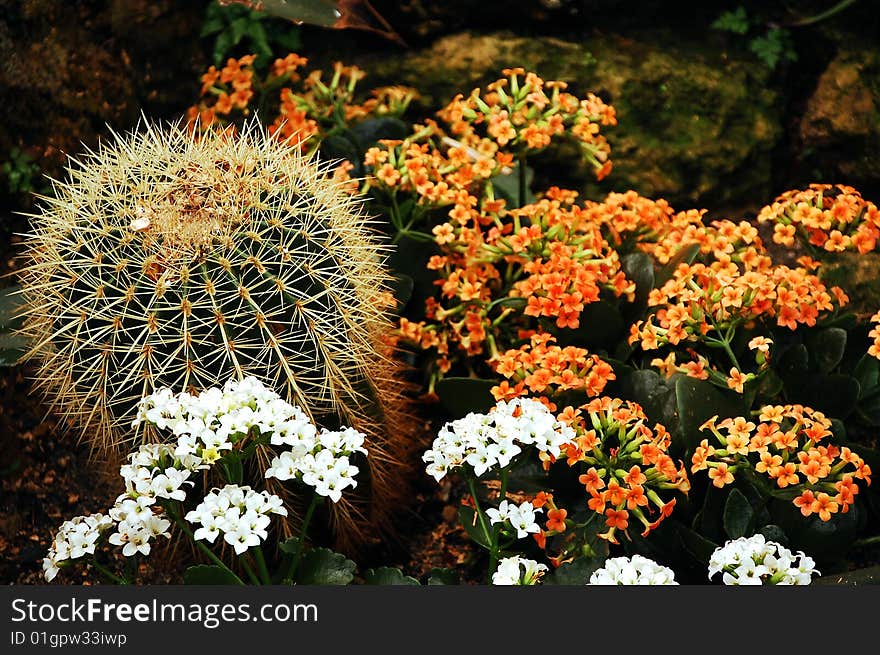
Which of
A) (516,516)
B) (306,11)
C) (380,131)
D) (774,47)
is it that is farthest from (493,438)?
(774,47)

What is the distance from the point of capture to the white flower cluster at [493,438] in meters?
2.24

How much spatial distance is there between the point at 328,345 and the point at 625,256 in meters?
1.11

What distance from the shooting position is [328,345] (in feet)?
8.30

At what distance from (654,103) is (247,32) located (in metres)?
1.63

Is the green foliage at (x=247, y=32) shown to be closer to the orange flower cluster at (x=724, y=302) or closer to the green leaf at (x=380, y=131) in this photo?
the green leaf at (x=380, y=131)

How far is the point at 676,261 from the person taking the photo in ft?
10.1

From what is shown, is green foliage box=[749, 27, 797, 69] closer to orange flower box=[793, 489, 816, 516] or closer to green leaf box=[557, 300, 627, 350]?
green leaf box=[557, 300, 627, 350]

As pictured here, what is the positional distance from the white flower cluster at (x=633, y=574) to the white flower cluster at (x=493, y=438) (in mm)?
289

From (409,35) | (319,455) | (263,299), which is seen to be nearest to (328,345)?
(263,299)

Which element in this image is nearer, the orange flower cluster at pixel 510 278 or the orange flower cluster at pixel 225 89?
the orange flower cluster at pixel 510 278

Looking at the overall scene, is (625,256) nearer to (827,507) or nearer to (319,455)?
(827,507)

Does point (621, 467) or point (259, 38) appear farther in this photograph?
point (259, 38)

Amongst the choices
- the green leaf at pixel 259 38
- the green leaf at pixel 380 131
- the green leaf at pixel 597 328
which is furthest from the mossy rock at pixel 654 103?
the green leaf at pixel 597 328

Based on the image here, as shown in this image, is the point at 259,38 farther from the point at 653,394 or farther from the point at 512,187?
the point at 653,394
